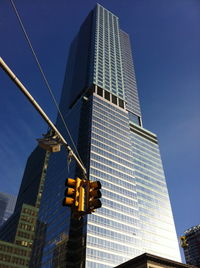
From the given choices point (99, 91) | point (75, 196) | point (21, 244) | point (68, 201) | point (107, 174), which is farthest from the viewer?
point (99, 91)

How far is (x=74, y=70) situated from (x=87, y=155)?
81.2 metres

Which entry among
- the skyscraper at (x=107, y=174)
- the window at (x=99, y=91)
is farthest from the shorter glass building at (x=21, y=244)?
the window at (x=99, y=91)

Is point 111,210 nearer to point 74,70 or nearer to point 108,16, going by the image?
point 74,70

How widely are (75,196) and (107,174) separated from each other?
82619 millimetres

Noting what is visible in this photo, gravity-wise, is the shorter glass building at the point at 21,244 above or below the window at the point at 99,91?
below

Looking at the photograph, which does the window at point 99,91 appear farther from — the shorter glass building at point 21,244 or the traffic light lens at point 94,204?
the traffic light lens at point 94,204

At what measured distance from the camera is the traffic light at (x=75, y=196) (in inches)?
321

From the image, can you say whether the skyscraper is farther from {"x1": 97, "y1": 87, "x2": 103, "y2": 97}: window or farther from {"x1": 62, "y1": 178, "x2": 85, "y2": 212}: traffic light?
{"x1": 62, "y1": 178, "x2": 85, "y2": 212}: traffic light

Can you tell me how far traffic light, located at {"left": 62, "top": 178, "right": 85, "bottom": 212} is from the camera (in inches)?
321

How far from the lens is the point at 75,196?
841 centimetres

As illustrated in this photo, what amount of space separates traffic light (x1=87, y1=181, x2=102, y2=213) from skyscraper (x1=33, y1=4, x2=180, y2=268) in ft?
206

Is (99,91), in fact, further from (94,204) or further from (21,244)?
(94,204)

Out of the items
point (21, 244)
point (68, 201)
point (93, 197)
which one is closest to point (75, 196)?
point (68, 201)

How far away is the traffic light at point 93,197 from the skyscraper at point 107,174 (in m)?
62.9
